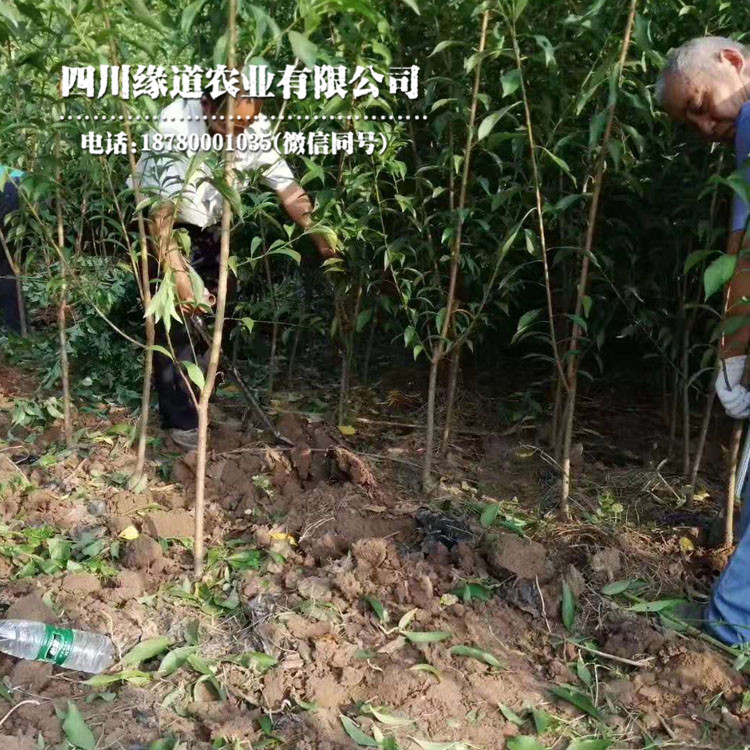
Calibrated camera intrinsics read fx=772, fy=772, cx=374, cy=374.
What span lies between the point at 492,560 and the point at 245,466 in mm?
1090

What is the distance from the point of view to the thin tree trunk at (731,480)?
241 cm

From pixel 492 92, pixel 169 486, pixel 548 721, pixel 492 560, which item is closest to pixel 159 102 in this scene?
pixel 492 92

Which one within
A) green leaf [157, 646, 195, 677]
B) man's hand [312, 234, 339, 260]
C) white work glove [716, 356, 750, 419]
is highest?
man's hand [312, 234, 339, 260]

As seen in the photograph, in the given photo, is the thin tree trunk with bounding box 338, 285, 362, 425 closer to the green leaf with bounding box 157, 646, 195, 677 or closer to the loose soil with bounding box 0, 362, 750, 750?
the loose soil with bounding box 0, 362, 750, 750

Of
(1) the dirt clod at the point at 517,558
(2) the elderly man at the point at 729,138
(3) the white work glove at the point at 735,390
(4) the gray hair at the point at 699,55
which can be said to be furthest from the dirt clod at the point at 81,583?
(4) the gray hair at the point at 699,55

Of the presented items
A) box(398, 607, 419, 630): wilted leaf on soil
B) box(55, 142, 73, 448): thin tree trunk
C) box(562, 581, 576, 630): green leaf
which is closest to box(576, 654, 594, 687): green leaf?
box(562, 581, 576, 630): green leaf

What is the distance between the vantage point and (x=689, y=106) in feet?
6.82

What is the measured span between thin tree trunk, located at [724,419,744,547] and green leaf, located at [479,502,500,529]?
2.47 ft

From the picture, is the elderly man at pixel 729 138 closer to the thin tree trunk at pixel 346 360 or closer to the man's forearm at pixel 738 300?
the man's forearm at pixel 738 300

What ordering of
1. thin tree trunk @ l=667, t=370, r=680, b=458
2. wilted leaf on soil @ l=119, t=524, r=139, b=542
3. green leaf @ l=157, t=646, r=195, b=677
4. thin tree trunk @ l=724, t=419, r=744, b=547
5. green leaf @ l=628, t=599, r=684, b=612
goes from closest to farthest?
green leaf @ l=157, t=646, r=195, b=677, green leaf @ l=628, t=599, r=684, b=612, thin tree trunk @ l=724, t=419, r=744, b=547, wilted leaf on soil @ l=119, t=524, r=139, b=542, thin tree trunk @ l=667, t=370, r=680, b=458

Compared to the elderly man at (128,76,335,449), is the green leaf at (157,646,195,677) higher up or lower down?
lower down

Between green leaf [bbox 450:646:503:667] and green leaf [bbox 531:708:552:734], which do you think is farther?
green leaf [bbox 450:646:503:667]

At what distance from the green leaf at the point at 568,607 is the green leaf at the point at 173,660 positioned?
1069mm

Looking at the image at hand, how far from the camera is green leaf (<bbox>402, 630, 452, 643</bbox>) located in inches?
85.1
